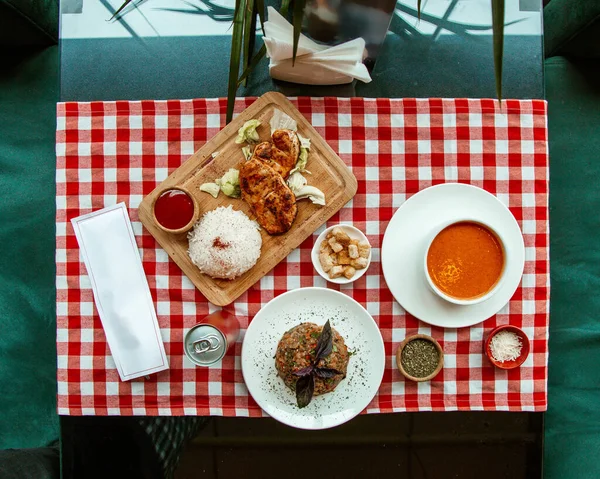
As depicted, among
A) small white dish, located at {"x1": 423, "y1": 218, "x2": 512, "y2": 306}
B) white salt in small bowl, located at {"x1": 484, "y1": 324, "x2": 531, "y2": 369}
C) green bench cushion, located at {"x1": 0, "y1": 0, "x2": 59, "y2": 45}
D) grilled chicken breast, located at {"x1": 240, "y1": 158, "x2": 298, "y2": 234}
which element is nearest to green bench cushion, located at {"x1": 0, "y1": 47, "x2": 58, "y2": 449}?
green bench cushion, located at {"x1": 0, "y1": 0, "x2": 59, "y2": 45}

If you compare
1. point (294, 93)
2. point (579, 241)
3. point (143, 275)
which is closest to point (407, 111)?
point (294, 93)

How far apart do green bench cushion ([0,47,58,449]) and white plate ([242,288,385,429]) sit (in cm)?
83

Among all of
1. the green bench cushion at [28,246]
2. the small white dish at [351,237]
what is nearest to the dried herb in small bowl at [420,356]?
the small white dish at [351,237]

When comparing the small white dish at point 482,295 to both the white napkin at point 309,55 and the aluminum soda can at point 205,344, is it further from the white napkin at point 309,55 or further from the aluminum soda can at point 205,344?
the aluminum soda can at point 205,344

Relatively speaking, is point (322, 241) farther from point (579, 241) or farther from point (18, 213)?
point (18, 213)

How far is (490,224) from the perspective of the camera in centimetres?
177

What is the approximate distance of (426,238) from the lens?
182 cm

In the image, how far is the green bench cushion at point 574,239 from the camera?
2051 millimetres

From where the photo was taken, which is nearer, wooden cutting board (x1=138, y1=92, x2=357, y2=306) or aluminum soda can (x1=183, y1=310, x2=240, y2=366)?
aluminum soda can (x1=183, y1=310, x2=240, y2=366)

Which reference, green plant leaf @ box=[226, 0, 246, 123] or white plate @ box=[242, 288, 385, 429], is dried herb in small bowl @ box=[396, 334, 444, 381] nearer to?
white plate @ box=[242, 288, 385, 429]

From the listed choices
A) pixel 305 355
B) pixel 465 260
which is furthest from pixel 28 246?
pixel 465 260

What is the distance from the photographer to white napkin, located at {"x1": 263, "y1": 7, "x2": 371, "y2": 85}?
162 cm

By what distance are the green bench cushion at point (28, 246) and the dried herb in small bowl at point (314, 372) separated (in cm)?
99

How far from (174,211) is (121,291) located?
340mm
